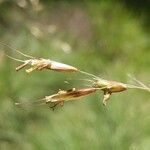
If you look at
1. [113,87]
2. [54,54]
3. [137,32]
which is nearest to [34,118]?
[54,54]

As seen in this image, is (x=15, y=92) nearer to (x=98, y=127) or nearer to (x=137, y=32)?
(x=98, y=127)

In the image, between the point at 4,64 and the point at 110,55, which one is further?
the point at 110,55

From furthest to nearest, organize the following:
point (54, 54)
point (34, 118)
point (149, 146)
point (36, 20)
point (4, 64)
→ point (36, 20) → point (54, 54) → point (4, 64) → point (34, 118) → point (149, 146)

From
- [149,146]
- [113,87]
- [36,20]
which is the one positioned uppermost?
[36,20]

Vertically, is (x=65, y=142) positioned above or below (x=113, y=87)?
above

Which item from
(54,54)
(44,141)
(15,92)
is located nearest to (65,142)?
(44,141)

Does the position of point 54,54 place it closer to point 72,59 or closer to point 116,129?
point 72,59

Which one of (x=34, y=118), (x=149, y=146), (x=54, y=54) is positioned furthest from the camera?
(x=54, y=54)
